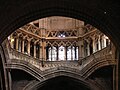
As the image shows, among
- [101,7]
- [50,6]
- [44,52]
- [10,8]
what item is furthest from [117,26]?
[44,52]

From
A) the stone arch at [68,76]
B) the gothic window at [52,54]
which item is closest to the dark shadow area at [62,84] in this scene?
the stone arch at [68,76]

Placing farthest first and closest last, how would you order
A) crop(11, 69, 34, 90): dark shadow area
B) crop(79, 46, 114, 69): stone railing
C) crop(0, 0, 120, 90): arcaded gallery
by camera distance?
crop(11, 69, 34, 90): dark shadow area, crop(0, 0, 120, 90): arcaded gallery, crop(79, 46, 114, 69): stone railing

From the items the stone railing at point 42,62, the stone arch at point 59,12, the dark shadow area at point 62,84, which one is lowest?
the dark shadow area at point 62,84

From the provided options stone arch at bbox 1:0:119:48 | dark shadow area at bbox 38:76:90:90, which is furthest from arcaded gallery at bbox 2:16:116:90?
stone arch at bbox 1:0:119:48

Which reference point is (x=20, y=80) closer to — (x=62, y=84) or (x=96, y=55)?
(x=62, y=84)

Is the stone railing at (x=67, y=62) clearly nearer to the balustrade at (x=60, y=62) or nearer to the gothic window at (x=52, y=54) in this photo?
the balustrade at (x=60, y=62)

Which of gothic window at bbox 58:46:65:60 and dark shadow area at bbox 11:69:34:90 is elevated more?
gothic window at bbox 58:46:65:60

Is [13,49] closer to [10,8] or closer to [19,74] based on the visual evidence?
[19,74]

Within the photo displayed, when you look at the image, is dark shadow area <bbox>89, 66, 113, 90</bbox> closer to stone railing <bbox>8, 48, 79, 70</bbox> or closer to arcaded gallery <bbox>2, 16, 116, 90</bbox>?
arcaded gallery <bbox>2, 16, 116, 90</bbox>

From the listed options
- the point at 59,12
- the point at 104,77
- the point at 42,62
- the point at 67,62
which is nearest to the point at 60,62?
the point at 67,62

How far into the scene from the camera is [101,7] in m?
16.3

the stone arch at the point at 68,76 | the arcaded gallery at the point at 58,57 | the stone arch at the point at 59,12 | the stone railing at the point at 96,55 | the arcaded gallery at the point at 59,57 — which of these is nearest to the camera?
the stone arch at the point at 59,12

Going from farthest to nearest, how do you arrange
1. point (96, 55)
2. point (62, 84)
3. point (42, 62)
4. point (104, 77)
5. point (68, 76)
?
point (62, 84)
point (42, 62)
point (68, 76)
point (104, 77)
point (96, 55)

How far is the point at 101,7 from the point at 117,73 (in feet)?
18.6
